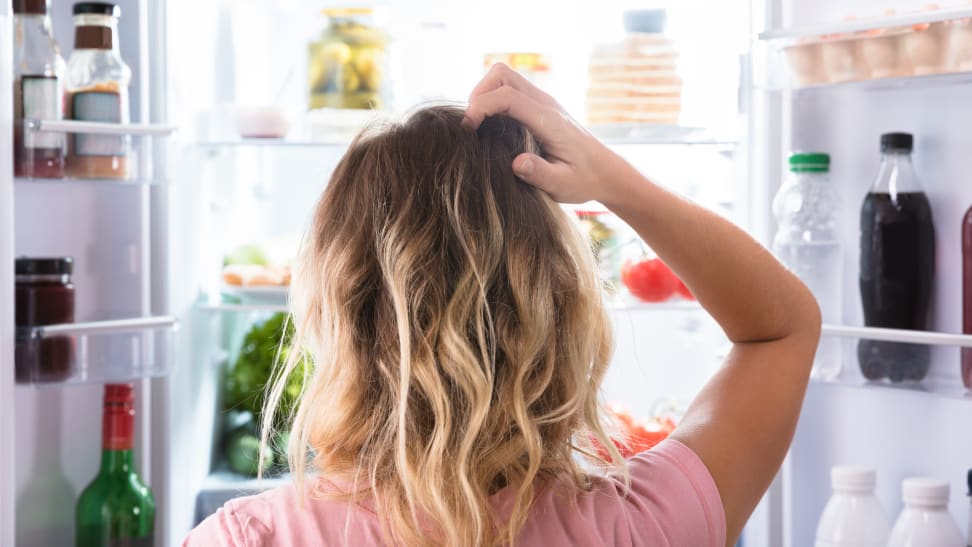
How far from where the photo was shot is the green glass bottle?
1.74 meters

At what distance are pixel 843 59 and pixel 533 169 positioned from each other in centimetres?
94

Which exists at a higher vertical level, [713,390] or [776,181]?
[776,181]

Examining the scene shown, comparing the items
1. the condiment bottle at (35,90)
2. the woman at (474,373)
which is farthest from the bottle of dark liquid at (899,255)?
the condiment bottle at (35,90)

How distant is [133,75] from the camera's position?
1854mm

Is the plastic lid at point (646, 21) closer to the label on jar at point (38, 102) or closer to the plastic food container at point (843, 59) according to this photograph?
the plastic food container at point (843, 59)

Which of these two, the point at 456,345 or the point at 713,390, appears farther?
the point at 713,390

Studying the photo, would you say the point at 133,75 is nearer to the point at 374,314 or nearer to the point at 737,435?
the point at 374,314

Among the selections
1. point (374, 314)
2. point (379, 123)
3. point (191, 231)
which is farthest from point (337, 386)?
point (191, 231)

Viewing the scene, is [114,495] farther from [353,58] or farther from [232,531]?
[232,531]

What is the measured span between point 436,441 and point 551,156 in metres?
0.25

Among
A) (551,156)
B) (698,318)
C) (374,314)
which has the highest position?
(551,156)

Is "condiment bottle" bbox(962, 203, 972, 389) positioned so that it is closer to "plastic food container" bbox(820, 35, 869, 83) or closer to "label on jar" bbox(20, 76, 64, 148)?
"plastic food container" bbox(820, 35, 869, 83)

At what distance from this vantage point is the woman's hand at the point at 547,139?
80cm

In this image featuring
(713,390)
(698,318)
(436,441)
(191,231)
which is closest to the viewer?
(436,441)
